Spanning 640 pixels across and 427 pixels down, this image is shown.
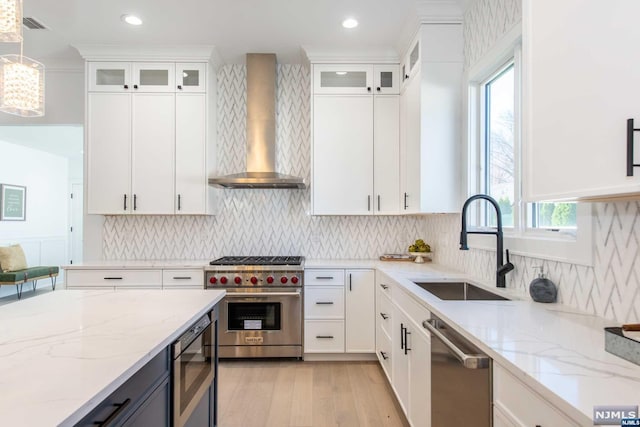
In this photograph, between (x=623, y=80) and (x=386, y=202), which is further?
(x=386, y=202)

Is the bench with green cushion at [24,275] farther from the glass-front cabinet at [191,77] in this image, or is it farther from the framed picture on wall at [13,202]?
the glass-front cabinet at [191,77]

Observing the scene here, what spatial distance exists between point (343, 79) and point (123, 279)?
2.74 m

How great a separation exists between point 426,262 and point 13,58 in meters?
3.33

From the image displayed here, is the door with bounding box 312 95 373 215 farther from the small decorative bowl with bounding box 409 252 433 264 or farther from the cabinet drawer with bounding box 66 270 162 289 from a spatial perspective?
the cabinet drawer with bounding box 66 270 162 289

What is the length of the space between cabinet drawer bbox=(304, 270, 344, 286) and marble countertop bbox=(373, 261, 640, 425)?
1482 millimetres

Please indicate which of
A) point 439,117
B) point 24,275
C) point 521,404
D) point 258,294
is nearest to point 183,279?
point 258,294

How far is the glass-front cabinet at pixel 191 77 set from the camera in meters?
3.47

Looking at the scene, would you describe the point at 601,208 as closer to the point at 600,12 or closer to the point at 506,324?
the point at 506,324

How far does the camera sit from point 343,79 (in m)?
3.50

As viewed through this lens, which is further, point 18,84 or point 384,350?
point 384,350

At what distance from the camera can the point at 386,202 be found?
349 cm

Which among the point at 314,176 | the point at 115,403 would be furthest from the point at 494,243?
the point at 115,403

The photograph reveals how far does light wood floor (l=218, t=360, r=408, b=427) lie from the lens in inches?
92.9

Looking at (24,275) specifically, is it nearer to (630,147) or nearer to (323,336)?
(323,336)
